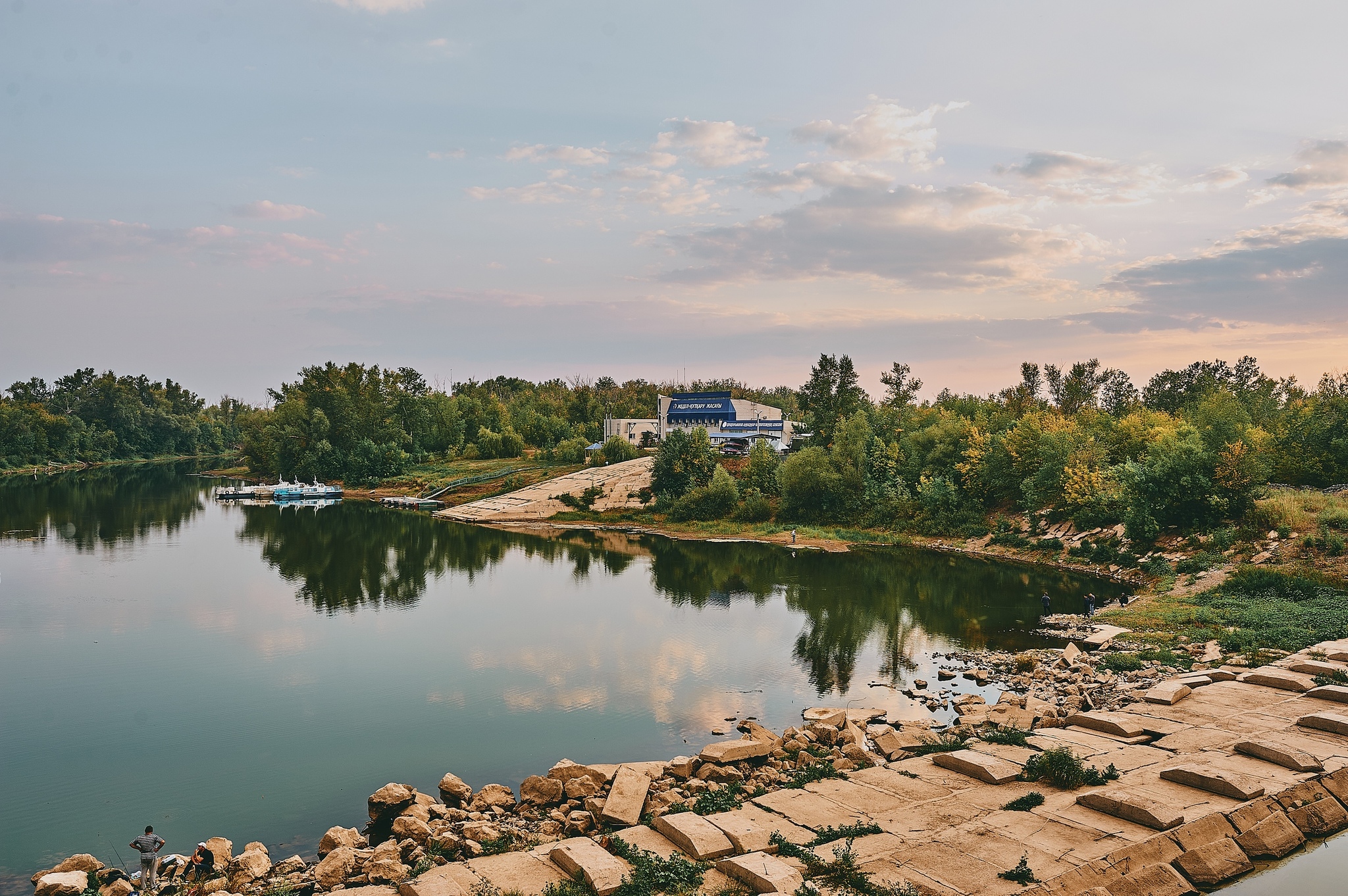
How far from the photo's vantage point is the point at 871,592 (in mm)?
36906

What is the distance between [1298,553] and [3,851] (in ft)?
133

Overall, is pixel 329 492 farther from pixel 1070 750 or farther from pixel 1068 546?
pixel 1070 750

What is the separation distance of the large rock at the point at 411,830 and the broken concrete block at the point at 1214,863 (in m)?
11.5

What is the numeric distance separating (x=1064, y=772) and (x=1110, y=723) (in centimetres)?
357

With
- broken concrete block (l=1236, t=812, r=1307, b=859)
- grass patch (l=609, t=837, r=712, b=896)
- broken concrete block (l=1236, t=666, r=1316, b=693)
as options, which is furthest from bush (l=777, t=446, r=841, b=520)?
grass patch (l=609, t=837, r=712, b=896)

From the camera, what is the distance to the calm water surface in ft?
54.9

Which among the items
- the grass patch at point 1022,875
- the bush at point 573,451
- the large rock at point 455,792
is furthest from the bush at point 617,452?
the grass patch at point 1022,875

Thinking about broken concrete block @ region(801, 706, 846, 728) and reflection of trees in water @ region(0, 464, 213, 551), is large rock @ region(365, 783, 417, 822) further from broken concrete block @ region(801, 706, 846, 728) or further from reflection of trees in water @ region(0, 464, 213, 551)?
reflection of trees in water @ region(0, 464, 213, 551)

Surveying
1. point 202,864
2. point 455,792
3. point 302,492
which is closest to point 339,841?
point 202,864

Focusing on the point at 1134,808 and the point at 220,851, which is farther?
the point at 220,851

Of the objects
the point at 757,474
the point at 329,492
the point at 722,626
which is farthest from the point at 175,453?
the point at 722,626

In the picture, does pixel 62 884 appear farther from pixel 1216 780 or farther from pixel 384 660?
pixel 1216 780

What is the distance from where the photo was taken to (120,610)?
3133 cm

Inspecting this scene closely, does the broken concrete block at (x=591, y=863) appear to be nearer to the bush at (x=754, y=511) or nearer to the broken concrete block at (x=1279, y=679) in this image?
the broken concrete block at (x=1279, y=679)
